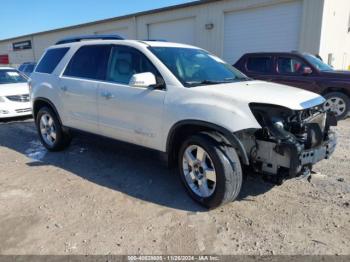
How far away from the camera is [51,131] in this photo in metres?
5.42

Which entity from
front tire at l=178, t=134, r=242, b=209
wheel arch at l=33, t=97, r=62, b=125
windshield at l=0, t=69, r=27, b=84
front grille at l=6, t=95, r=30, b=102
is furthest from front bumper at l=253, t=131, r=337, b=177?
windshield at l=0, t=69, r=27, b=84

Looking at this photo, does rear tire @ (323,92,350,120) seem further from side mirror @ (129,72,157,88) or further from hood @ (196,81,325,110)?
side mirror @ (129,72,157,88)

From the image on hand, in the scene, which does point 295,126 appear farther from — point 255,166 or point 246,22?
point 246,22

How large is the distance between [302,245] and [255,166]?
0.87 meters

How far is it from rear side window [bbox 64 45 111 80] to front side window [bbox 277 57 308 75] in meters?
5.53

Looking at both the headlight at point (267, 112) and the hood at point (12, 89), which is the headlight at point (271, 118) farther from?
the hood at point (12, 89)

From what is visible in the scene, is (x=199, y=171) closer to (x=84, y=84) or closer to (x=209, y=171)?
(x=209, y=171)

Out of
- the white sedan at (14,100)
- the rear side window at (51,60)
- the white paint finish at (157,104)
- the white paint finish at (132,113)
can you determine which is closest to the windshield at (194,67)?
the white paint finish at (157,104)

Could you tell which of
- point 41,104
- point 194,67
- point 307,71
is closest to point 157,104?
point 194,67

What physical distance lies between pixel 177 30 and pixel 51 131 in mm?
12411

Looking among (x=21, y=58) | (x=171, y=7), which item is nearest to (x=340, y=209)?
(x=171, y=7)

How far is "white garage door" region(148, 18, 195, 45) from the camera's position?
52.1 ft

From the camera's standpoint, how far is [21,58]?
110 feet

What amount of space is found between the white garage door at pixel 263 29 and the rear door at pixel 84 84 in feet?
33.6
